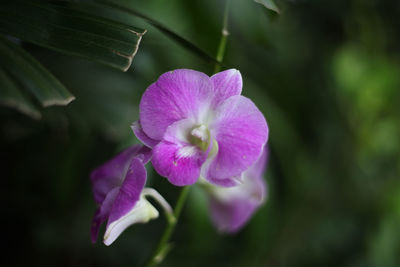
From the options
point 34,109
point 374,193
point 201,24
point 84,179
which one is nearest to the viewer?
point 34,109

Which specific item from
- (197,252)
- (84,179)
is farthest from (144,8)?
(197,252)

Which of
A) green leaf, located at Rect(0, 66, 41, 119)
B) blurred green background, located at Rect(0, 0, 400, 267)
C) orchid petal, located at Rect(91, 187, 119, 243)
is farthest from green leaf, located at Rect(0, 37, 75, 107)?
blurred green background, located at Rect(0, 0, 400, 267)

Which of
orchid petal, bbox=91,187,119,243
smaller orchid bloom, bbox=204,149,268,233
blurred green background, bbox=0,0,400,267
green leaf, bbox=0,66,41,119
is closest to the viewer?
green leaf, bbox=0,66,41,119

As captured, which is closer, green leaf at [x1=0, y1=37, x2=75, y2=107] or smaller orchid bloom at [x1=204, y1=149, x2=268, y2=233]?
green leaf at [x1=0, y1=37, x2=75, y2=107]

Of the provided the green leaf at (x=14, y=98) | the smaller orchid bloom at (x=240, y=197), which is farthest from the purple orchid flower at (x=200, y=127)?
the smaller orchid bloom at (x=240, y=197)

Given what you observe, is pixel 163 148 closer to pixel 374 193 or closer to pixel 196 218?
pixel 196 218

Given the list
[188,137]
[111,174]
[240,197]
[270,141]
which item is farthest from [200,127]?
[270,141]

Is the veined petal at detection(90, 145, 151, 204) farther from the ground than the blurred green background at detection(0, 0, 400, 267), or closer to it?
farther from the ground

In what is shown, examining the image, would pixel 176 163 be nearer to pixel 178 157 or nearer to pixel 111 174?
pixel 178 157

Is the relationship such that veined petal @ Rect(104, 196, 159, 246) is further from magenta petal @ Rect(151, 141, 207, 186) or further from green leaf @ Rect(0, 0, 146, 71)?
green leaf @ Rect(0, 0, 146, 71)
